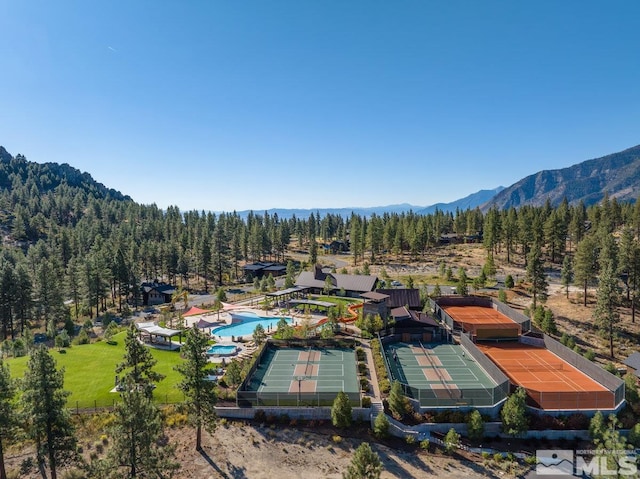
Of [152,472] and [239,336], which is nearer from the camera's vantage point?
[152,472]

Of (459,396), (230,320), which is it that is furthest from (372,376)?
(230,320)

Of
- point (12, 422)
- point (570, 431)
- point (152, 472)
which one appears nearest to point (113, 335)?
point (12, 422)

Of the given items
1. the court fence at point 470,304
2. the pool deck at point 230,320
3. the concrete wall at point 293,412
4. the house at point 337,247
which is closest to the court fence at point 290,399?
the concrete wall at point 293,412

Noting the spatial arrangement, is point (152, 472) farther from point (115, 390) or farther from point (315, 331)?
point (315, 331)

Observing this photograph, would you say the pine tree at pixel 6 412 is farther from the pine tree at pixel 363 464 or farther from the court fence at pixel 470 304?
the court fence at pixel 470 304

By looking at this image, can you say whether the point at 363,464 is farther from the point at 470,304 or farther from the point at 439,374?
the point at 470,304

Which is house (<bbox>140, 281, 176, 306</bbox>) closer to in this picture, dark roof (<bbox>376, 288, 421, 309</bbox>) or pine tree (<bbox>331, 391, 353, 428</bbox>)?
dark roof (<bbox>376, 288, 421, 309</bbox>)
